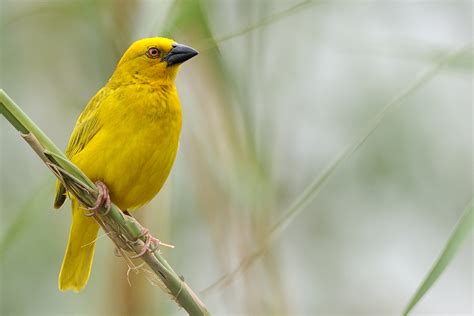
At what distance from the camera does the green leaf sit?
1.15m

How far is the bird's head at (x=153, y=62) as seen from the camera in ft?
9.47

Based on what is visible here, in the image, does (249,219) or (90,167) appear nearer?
(249,219)

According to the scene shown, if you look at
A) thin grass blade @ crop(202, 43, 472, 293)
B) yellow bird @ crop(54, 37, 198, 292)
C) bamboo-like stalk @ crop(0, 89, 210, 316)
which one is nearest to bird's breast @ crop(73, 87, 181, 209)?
yellow bird @ crop(54, 37, 198, 292)

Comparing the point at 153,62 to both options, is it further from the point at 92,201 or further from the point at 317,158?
the point at 92,201

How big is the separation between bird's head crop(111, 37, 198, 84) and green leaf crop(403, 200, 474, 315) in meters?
1.78

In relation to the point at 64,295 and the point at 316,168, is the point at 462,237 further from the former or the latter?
the point at 64,295

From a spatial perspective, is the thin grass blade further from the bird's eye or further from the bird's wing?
the bird's eye

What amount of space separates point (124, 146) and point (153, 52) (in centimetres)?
56

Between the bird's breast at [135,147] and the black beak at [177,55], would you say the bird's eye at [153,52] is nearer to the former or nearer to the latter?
the black beak at [177,55]

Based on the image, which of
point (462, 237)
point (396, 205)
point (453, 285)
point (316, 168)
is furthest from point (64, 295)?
point (462, 237)

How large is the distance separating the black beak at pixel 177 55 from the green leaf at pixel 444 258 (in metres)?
1.74

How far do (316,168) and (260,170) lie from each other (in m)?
1.66

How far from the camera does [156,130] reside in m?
2.62

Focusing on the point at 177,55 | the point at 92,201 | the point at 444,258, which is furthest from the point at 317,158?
the point at 444,258
